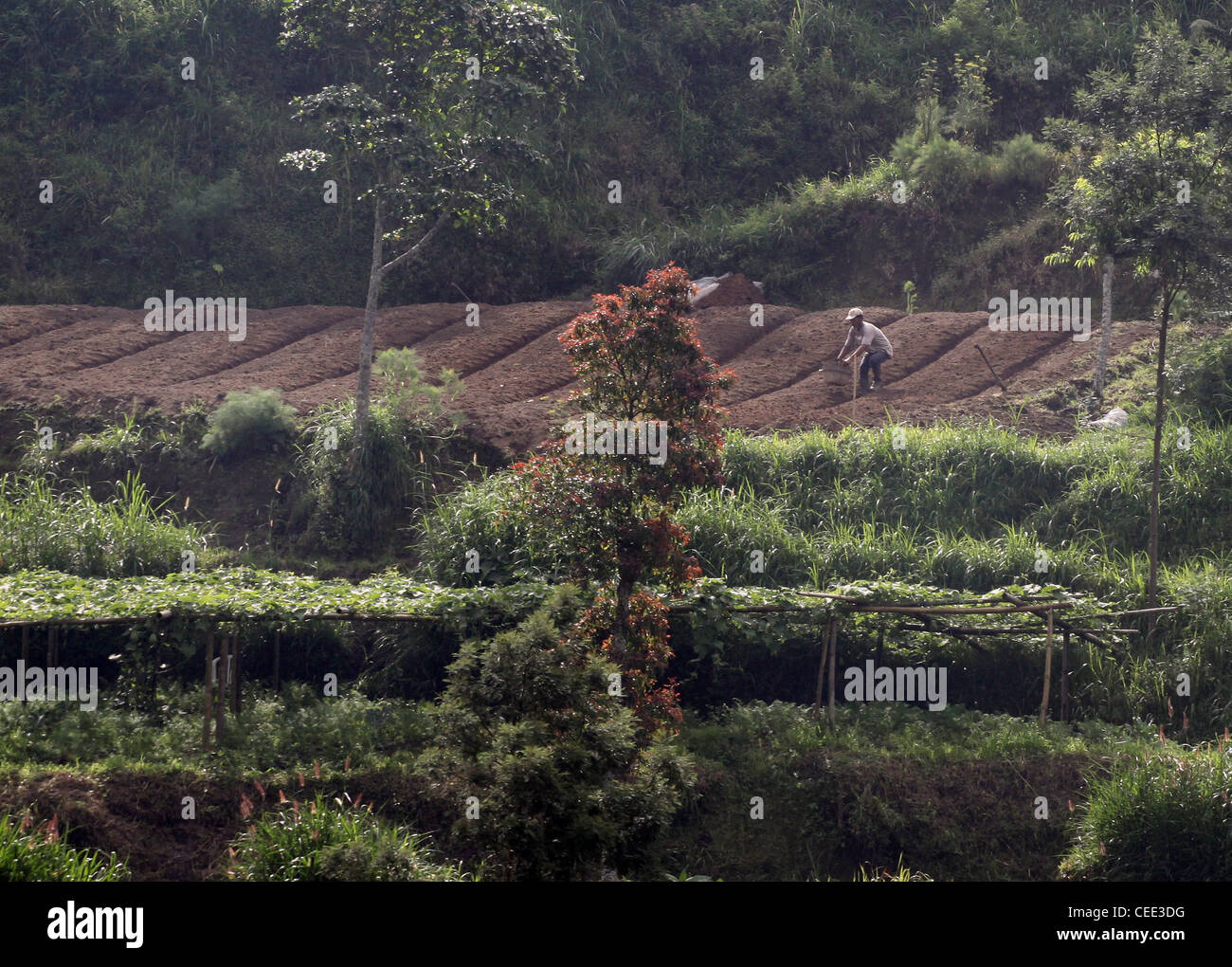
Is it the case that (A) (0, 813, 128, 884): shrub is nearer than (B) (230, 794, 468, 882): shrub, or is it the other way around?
(B) (230, 794, 468, 882): shrub

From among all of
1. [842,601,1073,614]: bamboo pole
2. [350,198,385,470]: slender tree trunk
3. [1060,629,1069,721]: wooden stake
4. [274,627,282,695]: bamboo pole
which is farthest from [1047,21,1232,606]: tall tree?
[274,627,282,695]: bamboo pole

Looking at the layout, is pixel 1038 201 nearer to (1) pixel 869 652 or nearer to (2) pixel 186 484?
(1) pixel 869 652

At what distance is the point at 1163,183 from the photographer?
10719 millimetres

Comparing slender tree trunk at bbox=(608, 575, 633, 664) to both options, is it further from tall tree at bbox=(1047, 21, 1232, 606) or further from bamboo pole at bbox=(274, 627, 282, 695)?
tall tree at bbox=(1047, 21, 1232, 606)

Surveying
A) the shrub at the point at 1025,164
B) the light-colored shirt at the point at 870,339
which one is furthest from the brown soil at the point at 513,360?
the shrub at the point at 1025,164

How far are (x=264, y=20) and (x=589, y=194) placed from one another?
7.86m

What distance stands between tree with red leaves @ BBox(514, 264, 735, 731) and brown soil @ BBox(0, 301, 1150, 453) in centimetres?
454

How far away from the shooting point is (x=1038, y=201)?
18953 millimetres

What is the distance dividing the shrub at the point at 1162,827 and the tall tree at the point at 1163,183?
295cm

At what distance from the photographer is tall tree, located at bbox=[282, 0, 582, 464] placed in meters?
12.2

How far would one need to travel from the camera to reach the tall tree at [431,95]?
12.2 meters

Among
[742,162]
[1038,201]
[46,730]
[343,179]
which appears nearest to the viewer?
[46,730]

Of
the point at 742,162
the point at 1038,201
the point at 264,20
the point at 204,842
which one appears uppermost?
the point at 264,20

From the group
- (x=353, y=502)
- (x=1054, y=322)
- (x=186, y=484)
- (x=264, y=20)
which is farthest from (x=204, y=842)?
(x=264, y=20)
